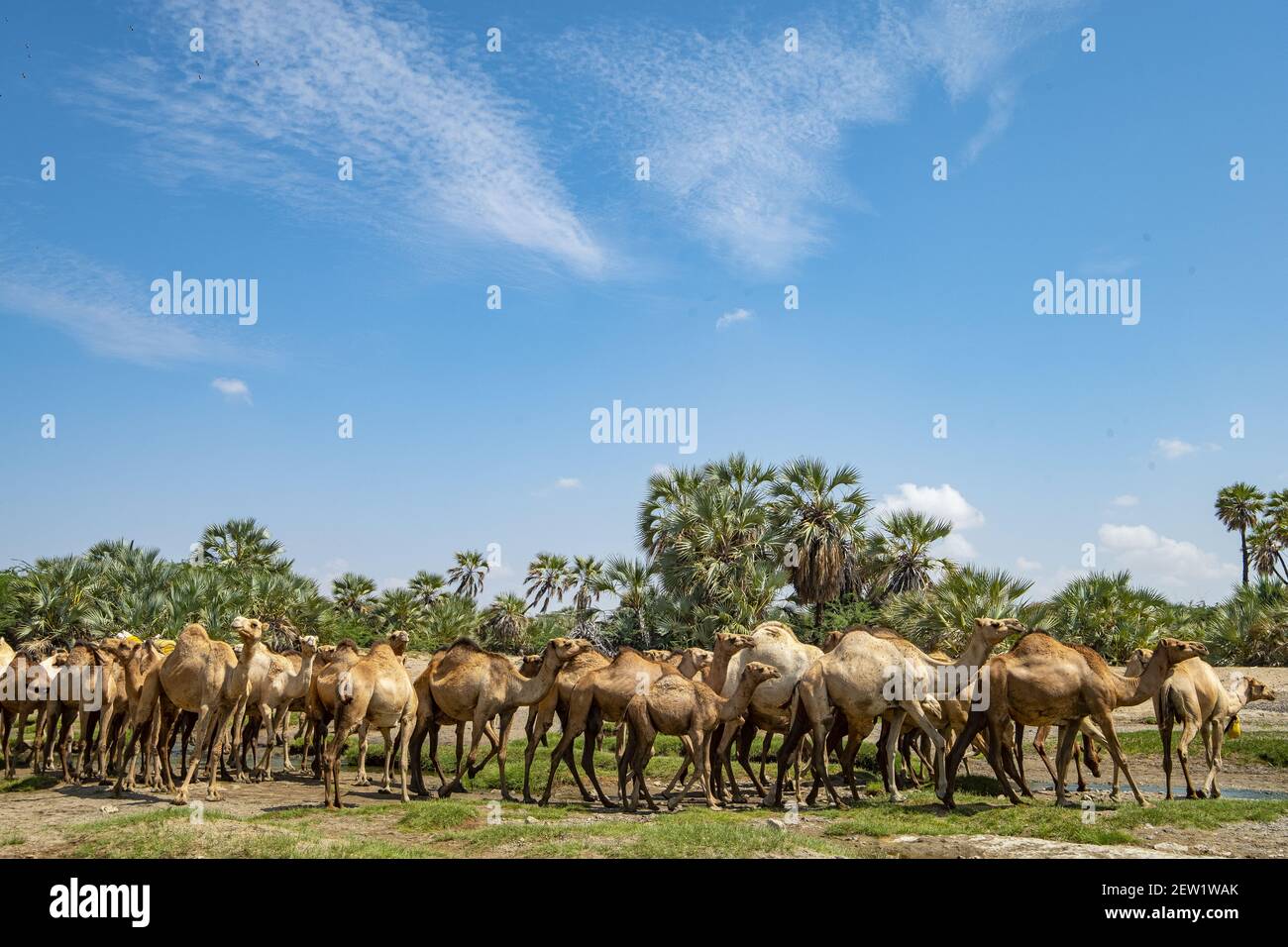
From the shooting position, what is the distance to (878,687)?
14.8m

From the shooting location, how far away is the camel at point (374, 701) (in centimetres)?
1413

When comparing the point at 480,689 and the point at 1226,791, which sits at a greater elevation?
the point at 480,689

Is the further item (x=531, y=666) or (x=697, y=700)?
(x=531, y=666)

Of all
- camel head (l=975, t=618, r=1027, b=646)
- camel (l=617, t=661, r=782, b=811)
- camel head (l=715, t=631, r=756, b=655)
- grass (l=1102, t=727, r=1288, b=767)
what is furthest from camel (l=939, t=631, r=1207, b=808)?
grass (l=1102, t=727, r=1288, b=767)

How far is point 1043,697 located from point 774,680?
4.26 m

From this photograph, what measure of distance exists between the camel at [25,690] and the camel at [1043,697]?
17.1 metres

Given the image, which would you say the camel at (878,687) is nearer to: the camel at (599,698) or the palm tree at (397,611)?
the camel at (599,698)

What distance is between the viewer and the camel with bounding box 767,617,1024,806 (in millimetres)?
14555

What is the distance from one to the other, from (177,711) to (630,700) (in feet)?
27.3

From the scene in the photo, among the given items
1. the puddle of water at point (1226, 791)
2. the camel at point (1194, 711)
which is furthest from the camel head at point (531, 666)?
the camel at point (1194, 711)

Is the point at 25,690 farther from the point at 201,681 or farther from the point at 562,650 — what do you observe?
the point at 562,650

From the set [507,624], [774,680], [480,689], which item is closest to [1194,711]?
[774,680]

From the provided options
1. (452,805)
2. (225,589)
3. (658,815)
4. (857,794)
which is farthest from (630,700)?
(225,589)
